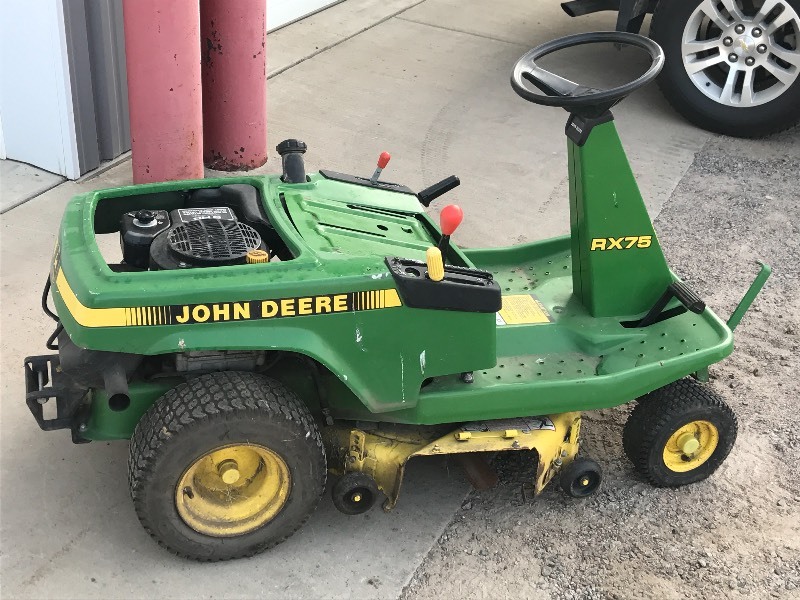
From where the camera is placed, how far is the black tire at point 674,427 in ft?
10.9

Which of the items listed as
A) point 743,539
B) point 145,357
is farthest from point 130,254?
point 743,539

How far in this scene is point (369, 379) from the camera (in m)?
2.93

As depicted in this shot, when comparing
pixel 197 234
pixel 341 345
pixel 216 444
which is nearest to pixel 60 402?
pixel 216 444

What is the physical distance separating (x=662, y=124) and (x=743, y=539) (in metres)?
3.44

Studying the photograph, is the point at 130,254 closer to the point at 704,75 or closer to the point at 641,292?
the point at 641,292

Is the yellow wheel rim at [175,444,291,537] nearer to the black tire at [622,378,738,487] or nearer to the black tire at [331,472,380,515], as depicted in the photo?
the black tire at [331,472,380,515]

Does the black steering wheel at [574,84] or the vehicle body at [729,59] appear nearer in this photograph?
A: the black steering wheel at [574,84]

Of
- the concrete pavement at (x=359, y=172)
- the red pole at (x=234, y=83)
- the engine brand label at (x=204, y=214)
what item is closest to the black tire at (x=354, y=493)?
the concrete pavement at (x=359, y=172)

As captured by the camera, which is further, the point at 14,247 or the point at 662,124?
the point at 662,124

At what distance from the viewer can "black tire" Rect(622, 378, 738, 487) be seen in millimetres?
3328

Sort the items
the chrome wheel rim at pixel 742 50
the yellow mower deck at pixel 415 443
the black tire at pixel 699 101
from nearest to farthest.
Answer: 1. the yellow mower deck at pixel 415 443
2. the chrome wheel rim at pixel 742 50
3. the black tire at pixel 699 101

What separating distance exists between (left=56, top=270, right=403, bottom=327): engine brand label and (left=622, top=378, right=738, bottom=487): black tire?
100cm

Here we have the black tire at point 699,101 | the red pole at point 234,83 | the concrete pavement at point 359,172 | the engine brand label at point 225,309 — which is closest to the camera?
the engine brand label at point 225,309

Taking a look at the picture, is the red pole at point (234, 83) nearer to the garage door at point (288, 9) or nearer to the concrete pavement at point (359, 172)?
the concrete pavement at point (359, 172)
